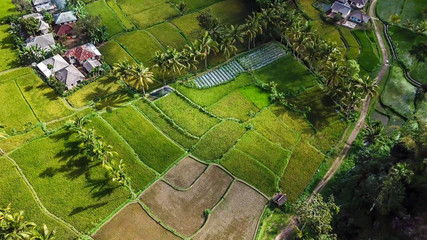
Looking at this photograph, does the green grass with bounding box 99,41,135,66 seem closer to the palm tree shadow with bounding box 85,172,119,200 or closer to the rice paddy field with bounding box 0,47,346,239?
the rice paddy field with bounding box 0,47,346,239

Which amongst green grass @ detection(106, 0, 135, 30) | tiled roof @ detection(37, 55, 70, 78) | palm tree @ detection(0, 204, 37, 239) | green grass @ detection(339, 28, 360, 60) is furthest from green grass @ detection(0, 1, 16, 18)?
green grass @ detection(339, 28, 360, 60)

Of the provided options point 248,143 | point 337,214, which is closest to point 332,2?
point 248,143

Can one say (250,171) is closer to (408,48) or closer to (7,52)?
(408,48)

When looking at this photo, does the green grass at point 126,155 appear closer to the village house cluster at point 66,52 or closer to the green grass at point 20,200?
the green grass at point 20,200

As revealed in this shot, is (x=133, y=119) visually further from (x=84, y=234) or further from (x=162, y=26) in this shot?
(x=162, y=26)

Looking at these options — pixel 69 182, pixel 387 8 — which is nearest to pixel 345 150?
pixel 69 182
